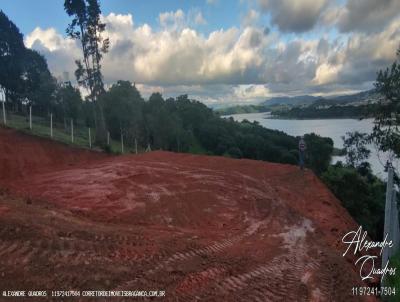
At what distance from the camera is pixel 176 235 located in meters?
7.88

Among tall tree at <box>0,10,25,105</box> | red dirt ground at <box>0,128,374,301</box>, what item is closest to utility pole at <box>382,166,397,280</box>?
red dirt ground at <box>0,128,374,301</box>

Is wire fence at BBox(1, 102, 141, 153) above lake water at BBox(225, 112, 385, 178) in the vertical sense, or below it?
above

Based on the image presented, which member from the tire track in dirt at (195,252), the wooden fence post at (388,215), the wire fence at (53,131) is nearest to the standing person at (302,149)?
the tire track in dirt at (195,252)

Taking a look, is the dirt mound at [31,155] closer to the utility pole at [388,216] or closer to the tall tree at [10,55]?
the utility pole at [388,216]

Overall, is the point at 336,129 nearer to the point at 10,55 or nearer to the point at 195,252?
the point at 10,55

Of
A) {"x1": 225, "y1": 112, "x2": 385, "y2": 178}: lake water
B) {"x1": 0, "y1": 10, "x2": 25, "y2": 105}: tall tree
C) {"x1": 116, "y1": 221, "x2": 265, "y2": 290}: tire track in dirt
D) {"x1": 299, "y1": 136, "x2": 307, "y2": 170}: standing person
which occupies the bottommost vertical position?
{"x1": 225, "y1": 112, "x2": 385, "y2": 178}: lake water

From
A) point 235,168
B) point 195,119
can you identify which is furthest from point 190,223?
point 195,119

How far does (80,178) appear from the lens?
13.5m

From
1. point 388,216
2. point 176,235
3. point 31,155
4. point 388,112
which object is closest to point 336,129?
point 388,112

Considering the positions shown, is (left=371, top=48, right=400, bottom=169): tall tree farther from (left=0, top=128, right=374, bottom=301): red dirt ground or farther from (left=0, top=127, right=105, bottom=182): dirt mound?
(left=0, top=127, right=105, bottom=182): dirt mound

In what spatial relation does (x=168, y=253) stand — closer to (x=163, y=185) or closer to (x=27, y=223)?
(x=27, y=223)

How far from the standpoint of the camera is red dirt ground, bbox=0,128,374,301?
17.9ft

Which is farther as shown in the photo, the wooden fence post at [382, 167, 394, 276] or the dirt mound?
the dirt mound

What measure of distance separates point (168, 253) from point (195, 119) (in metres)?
64.8
